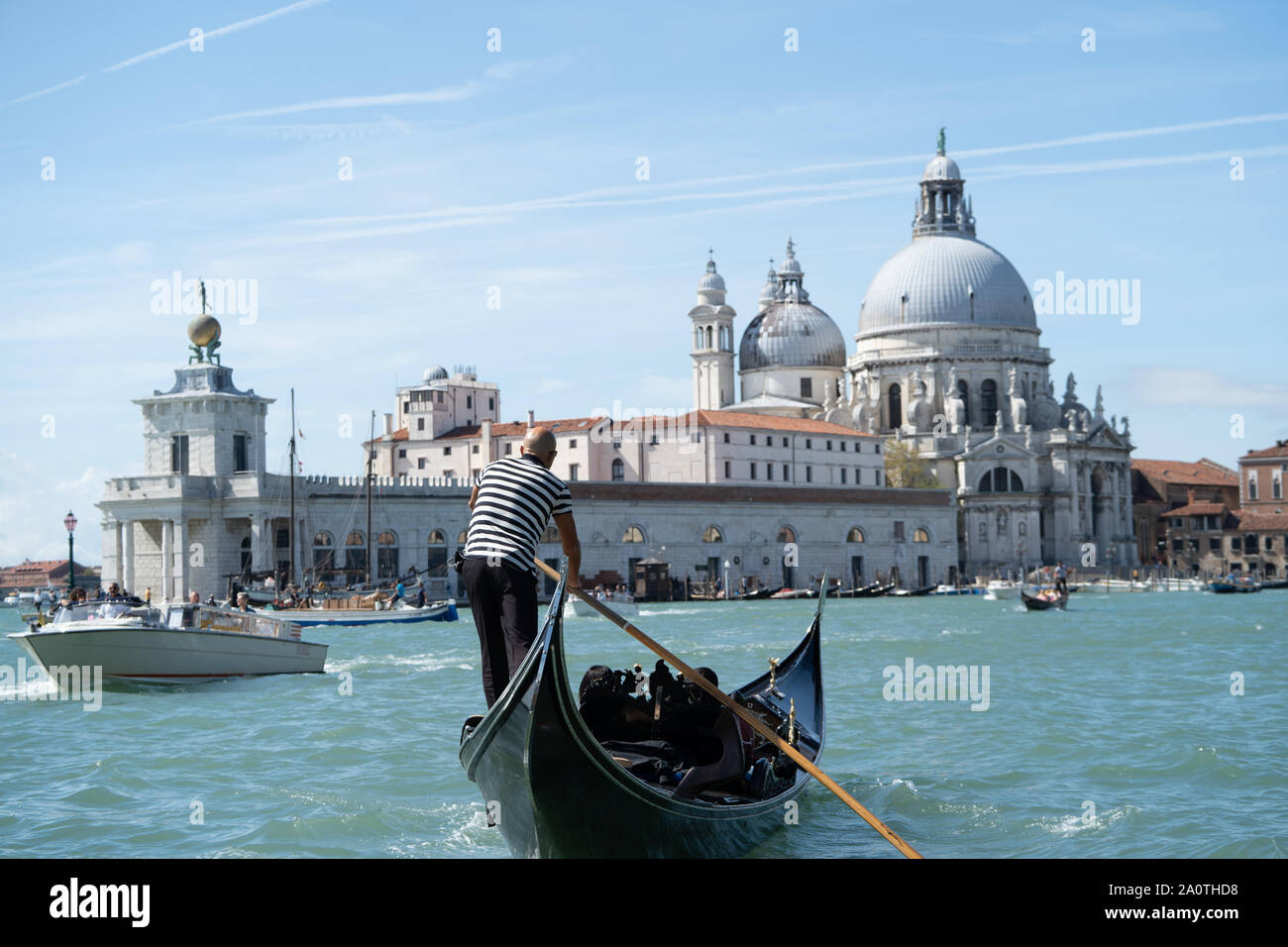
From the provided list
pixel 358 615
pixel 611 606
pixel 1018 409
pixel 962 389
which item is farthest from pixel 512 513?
pixel 962 389

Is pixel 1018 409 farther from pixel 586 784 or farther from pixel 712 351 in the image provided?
pixel 586 784

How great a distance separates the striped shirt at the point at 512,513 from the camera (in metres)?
6.81

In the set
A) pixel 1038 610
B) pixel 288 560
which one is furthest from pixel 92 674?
pixel 1038 610

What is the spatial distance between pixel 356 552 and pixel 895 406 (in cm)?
3391

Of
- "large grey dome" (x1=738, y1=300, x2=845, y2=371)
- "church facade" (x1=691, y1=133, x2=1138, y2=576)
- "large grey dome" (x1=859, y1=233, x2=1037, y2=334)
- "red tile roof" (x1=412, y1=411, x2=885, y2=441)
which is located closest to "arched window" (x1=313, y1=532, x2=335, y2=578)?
"red tile roof" (x1=412, y1=411, x2=885, y2=441)

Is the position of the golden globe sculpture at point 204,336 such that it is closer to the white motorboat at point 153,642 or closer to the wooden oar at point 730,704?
the white motorboat at point 153,642

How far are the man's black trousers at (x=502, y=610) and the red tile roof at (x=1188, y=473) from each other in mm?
75400

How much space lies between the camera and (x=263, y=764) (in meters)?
11.8

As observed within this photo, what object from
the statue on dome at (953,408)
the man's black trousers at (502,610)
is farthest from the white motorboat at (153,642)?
the statue on dome at (953,408)

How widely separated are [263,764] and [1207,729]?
322 inches

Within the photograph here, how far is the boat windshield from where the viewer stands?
1638cm

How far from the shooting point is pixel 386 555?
44.9m

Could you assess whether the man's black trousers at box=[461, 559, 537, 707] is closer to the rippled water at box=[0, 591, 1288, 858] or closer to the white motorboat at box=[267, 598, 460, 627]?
the rippled water at box=[0, 591, 1288, 858]
